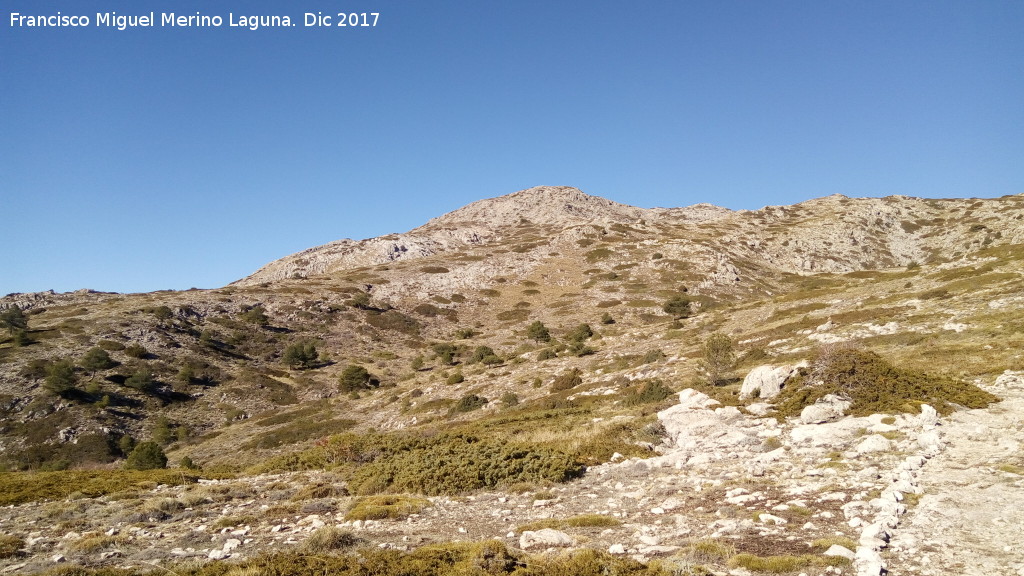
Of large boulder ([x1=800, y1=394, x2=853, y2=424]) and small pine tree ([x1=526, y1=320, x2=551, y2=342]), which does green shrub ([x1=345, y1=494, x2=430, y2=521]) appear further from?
small pine tree ([x1=526, y1=320, x2=551, y2=342])

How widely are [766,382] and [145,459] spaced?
32.1 metres

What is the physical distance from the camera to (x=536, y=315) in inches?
3031

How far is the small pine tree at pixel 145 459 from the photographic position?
26016mm

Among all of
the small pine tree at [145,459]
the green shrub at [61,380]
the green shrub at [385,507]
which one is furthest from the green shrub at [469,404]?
the green shrub at [61,380]

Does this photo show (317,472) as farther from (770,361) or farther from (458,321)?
(458,321)

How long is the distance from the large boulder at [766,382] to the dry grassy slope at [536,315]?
231 inches

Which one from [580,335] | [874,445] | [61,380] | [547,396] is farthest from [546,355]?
[61,380]

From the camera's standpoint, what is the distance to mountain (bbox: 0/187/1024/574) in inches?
394

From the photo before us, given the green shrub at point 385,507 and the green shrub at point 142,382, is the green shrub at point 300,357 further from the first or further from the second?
the green shrub at point 385,507

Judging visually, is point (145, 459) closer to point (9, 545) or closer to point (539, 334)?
point (9, 545)

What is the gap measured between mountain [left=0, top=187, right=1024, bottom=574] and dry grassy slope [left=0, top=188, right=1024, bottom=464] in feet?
1.36

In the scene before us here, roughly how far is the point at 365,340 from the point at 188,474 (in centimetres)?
5316

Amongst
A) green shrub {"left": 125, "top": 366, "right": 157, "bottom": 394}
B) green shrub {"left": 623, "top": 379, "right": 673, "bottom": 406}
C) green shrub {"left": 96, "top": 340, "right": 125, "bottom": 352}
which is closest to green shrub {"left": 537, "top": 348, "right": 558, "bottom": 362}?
green shrub {"left": 623, "top": 379, "right": 673, "bottom": 406}

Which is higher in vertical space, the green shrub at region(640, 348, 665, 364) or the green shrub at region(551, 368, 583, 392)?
the green shrub at region(640, 348, 665, 364)
